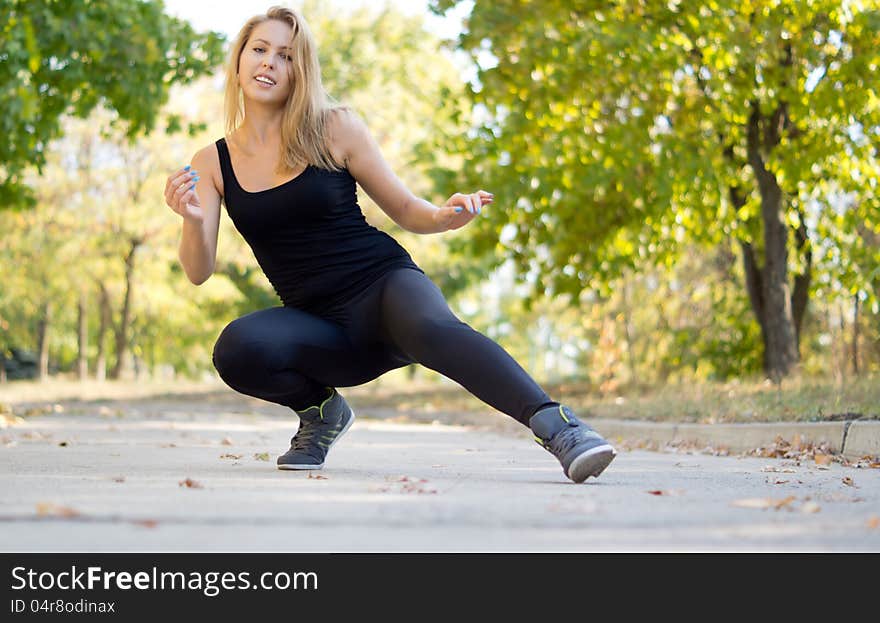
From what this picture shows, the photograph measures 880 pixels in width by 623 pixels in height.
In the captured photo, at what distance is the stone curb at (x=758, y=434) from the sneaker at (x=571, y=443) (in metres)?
2.79

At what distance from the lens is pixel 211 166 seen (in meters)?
4.91

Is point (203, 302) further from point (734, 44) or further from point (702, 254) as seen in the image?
point (734, 44)

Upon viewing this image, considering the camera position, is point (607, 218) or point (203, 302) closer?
point (607, 218)

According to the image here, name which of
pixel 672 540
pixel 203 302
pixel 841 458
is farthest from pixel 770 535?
pixel 203 302

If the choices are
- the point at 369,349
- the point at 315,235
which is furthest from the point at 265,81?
the point at 369,349

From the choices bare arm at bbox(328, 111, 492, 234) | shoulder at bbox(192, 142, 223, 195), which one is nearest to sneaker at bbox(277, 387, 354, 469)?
bare arm at bbox(328, 111, 492, 234)

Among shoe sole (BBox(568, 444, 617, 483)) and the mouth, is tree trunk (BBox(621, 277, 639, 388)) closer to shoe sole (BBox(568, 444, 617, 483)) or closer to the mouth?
the mouth

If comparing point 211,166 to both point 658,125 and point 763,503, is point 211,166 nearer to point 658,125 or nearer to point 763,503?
point 763,503

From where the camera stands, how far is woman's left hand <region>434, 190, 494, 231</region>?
4336mm

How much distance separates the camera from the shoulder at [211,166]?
16.0ft

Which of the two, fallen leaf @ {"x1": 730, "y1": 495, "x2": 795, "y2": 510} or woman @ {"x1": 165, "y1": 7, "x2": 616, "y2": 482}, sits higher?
woman @ {"x1": 165, "y1": 7, "x2": 616, "y2": 482}

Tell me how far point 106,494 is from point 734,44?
943 centimetres

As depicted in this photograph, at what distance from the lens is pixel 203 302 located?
1208 inches

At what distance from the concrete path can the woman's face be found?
5.32 feet
